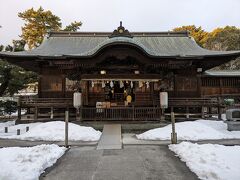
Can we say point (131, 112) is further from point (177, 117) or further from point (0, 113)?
point (0, 113)

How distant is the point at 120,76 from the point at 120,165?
9.66 metres

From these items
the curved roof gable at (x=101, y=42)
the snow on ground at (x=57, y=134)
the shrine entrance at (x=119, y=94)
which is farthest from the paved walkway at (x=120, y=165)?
the curved roof gable at (x=101, y=42)

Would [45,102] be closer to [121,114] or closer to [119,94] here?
[121,114]

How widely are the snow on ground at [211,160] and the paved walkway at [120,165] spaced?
0.27m

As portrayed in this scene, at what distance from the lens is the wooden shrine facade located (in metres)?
15.7

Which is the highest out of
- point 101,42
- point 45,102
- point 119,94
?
point 101,42

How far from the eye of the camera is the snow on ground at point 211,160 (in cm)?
608

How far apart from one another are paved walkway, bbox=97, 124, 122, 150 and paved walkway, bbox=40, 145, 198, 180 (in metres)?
0.77

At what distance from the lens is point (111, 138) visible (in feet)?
38.2

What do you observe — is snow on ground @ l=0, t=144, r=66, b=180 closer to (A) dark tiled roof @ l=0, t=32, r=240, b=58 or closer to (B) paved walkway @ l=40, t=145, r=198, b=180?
(B) paved walkway @ l=40, t=145, r=198, b=180

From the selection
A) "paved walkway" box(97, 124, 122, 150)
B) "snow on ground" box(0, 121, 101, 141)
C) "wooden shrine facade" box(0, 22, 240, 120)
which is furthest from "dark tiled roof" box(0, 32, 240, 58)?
"paved walkway" box(97, 124, 122, 150)

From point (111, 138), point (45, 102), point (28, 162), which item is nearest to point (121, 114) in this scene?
point (111, 138)

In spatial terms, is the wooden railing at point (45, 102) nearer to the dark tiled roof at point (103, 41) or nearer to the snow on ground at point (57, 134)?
the snow on ground at point (57, 134)

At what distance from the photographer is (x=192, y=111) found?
61.9ft
